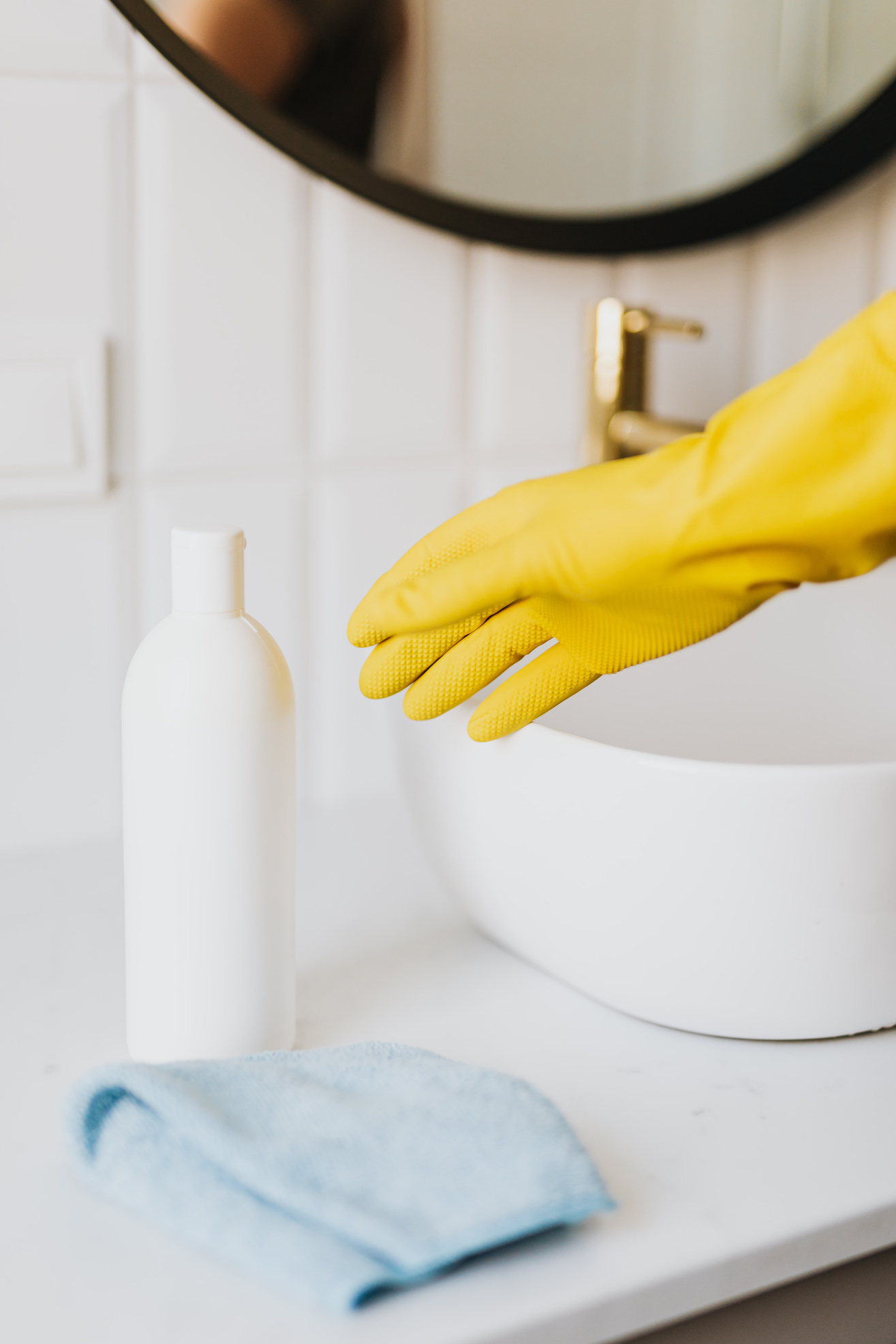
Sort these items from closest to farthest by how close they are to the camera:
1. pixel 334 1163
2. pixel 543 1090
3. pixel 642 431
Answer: pixel 334 1163, pixel 543 1090, pixel 642 431

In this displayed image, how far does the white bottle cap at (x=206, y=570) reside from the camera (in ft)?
1.49

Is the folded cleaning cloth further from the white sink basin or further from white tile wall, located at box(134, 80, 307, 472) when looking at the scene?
white tile wall, located at box(134, 80, 307, 472)

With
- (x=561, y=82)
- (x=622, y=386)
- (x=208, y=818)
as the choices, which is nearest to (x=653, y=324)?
(x=622, y=386)

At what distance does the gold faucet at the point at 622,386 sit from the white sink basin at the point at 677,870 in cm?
32

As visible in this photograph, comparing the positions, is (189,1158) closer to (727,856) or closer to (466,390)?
(727,856)

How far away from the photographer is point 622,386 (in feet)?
2.70

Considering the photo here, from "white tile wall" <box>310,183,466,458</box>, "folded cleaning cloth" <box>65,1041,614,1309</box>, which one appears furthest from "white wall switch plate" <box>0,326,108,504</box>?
"folded cleaning cloth" <box>65,1041,614,1309</box>

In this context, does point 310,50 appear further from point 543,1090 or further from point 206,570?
point 543,1090

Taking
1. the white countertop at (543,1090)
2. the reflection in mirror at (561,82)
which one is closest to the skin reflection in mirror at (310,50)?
the reflection in mirror at (561,82)

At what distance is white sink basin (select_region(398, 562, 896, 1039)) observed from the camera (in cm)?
48

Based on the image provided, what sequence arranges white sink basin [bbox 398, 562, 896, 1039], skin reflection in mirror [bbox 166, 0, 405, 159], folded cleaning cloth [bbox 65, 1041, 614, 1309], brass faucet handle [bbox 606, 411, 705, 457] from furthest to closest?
brass faucet handle [bbox 606, 411, 705, 457]
skin reflection in mirror [bbox 166, 0, 405, 159]
white sink basin [bbox 398, 562, 896, 1039]
folded cleaning cloth [bbox 65, 1041, 614, 1309]

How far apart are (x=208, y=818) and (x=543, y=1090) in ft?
0.57

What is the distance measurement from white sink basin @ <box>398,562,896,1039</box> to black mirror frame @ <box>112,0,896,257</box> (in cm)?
36

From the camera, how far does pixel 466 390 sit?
839 mm
